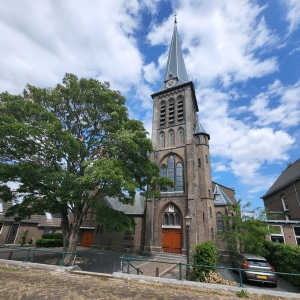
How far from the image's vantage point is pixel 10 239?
22.6m

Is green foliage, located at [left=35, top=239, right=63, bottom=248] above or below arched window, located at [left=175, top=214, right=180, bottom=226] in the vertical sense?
below

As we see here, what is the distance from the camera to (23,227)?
24016 millimetres

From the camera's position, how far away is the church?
18.9 metres

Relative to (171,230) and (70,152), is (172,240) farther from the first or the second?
(70,152)

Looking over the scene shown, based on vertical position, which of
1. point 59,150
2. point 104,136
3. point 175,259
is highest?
point 104,136

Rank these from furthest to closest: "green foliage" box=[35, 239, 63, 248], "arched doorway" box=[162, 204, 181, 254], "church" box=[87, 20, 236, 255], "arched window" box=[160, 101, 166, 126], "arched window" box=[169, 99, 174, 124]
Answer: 1. "arched window" box=[160, 101, 166, 126]
2. "arched window" box=[169, 99, 174, 124]
3. "green foliage" box=[35, 239, 63, 248]
4. "church" box=[87, 20, 236, 255]
5. "arched doorway" box=[162, 204, 181, 254]

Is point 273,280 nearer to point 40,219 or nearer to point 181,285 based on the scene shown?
point 181,285

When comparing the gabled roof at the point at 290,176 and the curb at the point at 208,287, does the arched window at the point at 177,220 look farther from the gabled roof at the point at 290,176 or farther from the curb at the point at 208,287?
the gabled roof at the point at 290,176

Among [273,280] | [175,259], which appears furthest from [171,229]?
[273,280]

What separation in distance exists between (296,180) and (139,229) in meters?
20.7

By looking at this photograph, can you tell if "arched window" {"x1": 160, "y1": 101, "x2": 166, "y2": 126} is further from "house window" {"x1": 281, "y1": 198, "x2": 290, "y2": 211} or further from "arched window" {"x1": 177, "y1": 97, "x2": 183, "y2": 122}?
"house window" {"x1": 281, "y1": 198, "x2": 290, "y2": 211}

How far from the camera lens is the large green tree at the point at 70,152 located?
9.73 meters

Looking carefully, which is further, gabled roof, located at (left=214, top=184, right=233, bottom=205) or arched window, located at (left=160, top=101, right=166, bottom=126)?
arched window, located at (left=160, top=101, right=166, bottom=126)

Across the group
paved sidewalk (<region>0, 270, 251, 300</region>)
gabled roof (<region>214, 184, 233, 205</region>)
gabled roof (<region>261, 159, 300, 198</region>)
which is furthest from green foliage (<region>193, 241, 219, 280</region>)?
gabled roof (<region>261, 159, 300, 198</region>)
